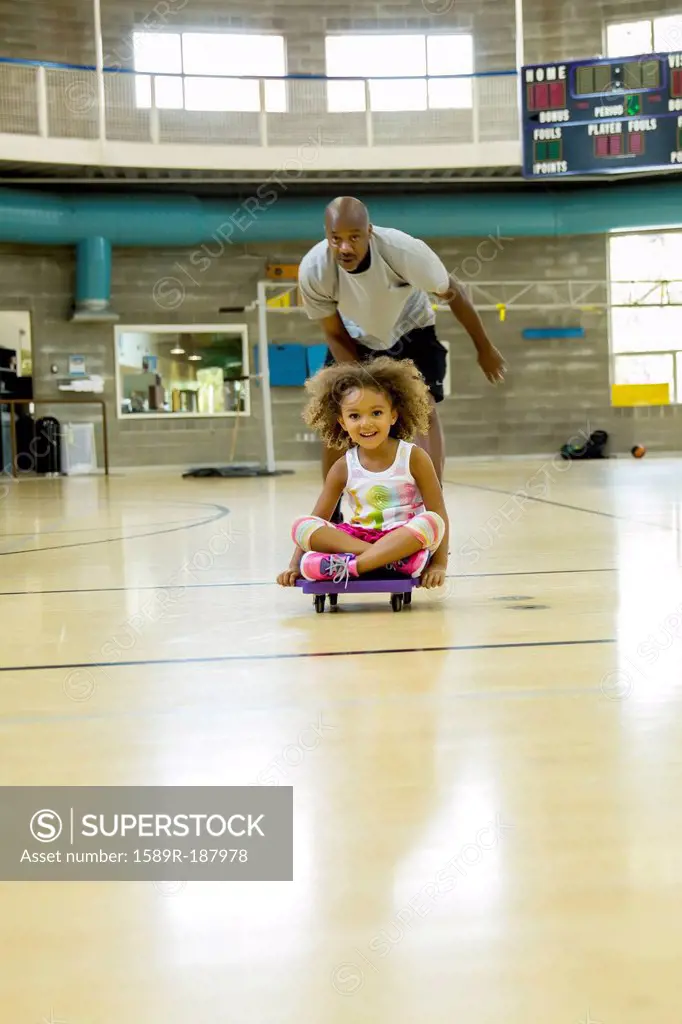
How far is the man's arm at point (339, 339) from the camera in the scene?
10.7ft

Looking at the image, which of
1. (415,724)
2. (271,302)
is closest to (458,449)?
(271,302)

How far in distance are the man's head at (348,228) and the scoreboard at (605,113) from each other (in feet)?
26.8

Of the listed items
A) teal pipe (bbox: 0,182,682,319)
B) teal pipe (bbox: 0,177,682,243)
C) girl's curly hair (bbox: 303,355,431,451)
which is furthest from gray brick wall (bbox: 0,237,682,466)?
girl's curly hair (bbox: 303,355,431,451)

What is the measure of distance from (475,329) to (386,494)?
0.87 meters

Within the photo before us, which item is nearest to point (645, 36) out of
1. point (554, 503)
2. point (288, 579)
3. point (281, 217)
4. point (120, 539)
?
point (281, 217)

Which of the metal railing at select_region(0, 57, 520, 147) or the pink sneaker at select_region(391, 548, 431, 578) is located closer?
the pink sneaker at select_region(391, 548, 431, 578)

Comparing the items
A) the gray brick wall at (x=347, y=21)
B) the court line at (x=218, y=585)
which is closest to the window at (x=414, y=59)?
the gray brick wall at (x=347, y=21)

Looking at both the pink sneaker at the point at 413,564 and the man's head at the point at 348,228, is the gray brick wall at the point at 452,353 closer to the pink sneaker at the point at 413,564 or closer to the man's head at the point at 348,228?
the man's head at the point at 348,228

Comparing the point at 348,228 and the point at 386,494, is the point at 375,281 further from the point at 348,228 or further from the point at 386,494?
the point at 386,494

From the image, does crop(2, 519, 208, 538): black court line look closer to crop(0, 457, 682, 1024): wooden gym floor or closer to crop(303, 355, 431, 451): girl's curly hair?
crop(0, 457, 682, 1024): wooden gym floor

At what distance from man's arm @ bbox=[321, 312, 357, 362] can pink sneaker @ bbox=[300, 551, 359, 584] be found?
95 cm

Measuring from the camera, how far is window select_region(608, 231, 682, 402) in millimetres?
14242

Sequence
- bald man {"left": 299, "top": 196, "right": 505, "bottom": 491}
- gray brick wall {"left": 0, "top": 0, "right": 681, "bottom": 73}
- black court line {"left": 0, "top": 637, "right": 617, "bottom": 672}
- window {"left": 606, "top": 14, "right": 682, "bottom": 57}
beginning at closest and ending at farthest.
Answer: black court line {"left": 0, "top": 637, "right": 617, "bottom": 672}, bald man {"left": 299, "top": 196, "right": 505, "bottom": 491}, gray brick wall {"left": 0, "top": 0, "right": 681, "bottom": 73}, window {"left": 606, "top": 14, "right": 682, "bottom": 57}

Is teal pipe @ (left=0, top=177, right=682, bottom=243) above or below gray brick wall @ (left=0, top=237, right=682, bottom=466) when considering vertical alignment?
above
